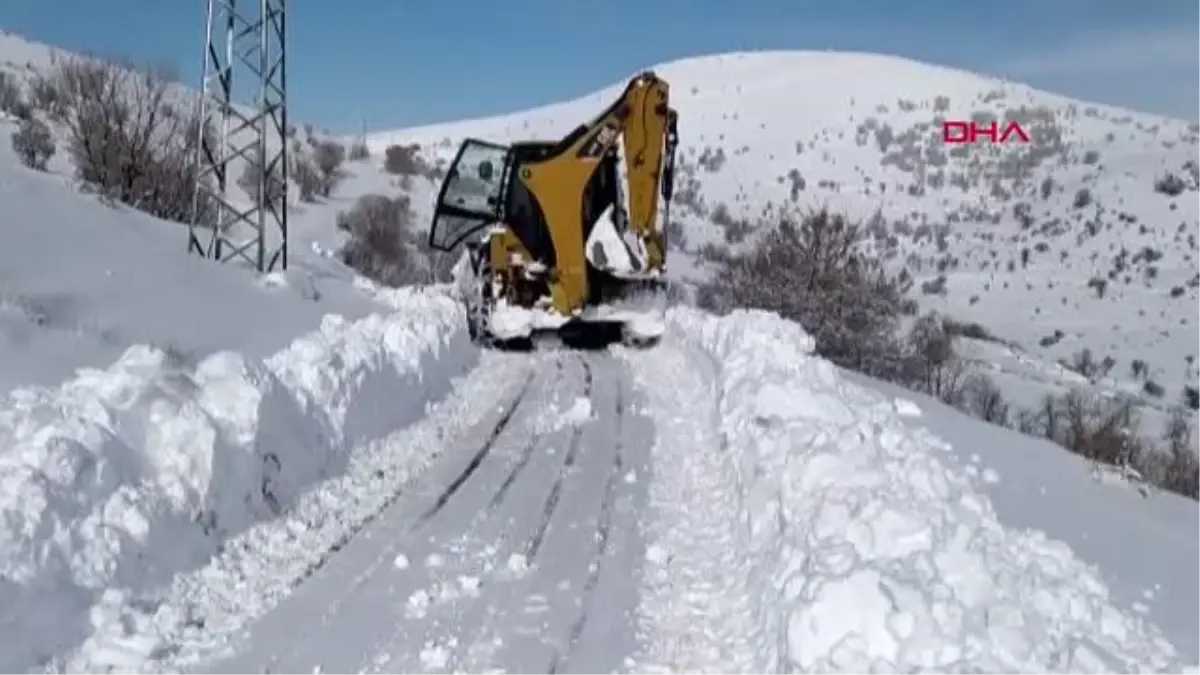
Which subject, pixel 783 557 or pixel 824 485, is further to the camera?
pixel 824 485

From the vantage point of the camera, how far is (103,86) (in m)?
26.8

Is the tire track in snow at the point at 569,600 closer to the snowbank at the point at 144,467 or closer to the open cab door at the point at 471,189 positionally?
the snowbank at the point at 144,467

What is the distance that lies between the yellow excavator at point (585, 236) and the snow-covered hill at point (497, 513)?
223cm

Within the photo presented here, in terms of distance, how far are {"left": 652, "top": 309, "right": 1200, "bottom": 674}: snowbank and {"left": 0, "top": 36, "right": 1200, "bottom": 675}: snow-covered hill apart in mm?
23

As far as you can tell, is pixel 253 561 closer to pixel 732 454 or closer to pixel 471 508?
pixel 471 508

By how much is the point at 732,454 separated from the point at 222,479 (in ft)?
14.0

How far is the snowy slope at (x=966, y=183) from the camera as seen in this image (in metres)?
40.6

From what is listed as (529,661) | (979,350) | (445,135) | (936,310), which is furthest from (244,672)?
(445,135)

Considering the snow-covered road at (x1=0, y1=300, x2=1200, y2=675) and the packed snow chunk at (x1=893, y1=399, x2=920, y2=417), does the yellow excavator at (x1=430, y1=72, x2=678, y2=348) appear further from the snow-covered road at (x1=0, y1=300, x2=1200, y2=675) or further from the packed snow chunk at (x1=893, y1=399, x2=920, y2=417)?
the snow-covered road at (x1=0, y1=300, x2=1200, y2=675)

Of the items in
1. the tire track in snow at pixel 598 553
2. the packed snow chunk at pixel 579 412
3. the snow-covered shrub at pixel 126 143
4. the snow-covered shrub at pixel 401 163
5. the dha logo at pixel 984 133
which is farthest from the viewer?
the dha logo at pixel 984 133

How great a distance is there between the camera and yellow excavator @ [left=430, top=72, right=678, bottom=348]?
17.7 meters

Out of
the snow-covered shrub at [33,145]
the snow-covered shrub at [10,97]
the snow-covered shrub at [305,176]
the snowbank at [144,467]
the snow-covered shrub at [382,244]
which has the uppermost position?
the snow-covered shrub at [10,97]

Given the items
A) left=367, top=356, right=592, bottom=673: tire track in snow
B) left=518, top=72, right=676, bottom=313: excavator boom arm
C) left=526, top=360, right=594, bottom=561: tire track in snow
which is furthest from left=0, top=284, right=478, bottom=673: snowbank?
left=518, top=72, right=676, bottom=313: excavator boom arm

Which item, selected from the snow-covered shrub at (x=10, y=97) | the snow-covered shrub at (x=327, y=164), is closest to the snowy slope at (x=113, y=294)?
the snow-covered shrub at (x=10, y=97)
